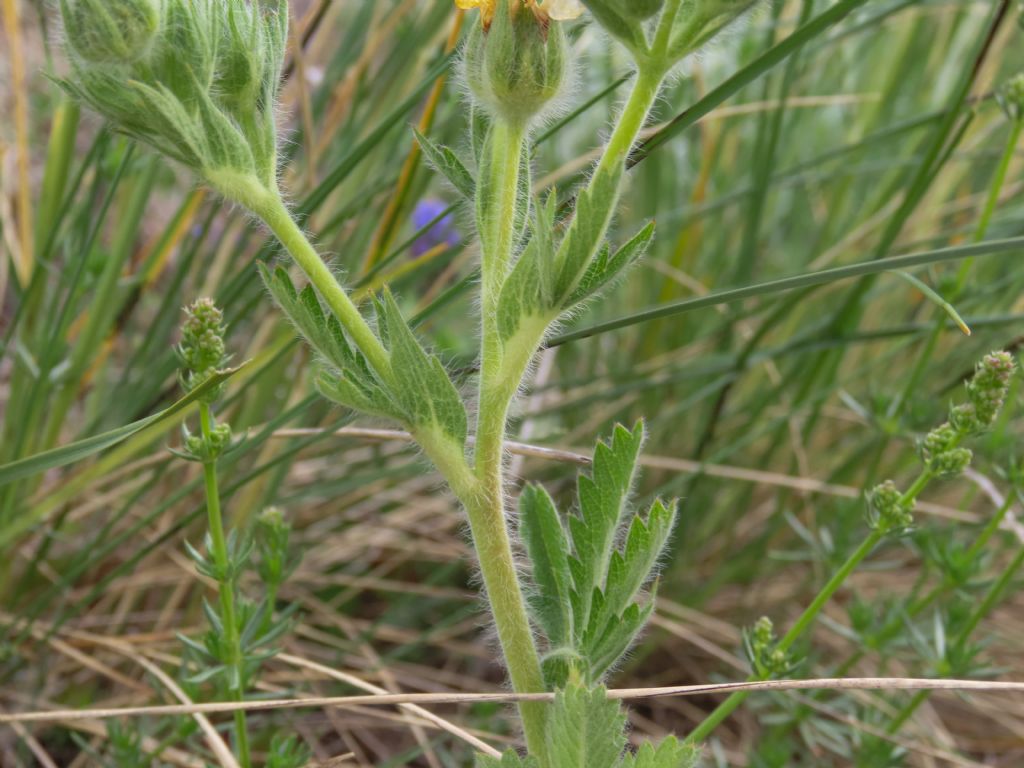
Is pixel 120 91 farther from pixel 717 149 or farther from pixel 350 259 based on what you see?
pixel 717 149

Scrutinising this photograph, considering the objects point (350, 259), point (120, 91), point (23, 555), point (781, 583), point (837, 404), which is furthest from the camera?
point (837, 404)

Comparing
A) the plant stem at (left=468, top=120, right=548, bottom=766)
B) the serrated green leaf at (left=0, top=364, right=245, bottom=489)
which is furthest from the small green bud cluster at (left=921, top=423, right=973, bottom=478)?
the serrated green leaf at (left=0, top=364, right=245, bottom=489)

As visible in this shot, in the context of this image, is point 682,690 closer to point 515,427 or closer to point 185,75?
point 185,75

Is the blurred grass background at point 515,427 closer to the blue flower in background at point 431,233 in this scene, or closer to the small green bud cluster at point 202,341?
the blue flower in background at point 431,233

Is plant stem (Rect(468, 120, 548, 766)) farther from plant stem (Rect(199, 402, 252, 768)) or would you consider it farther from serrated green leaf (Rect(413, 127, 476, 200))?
plant stem (Rect(199, 402, 252, 768))

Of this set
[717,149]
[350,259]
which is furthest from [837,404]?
[350,259]

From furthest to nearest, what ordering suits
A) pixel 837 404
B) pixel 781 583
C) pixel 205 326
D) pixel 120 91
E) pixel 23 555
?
pixel 837 404, pixel 781 583, pixel 23 555, pixel 205 326, pixel 120 91

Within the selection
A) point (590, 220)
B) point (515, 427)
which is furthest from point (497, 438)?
point (515, 427)
